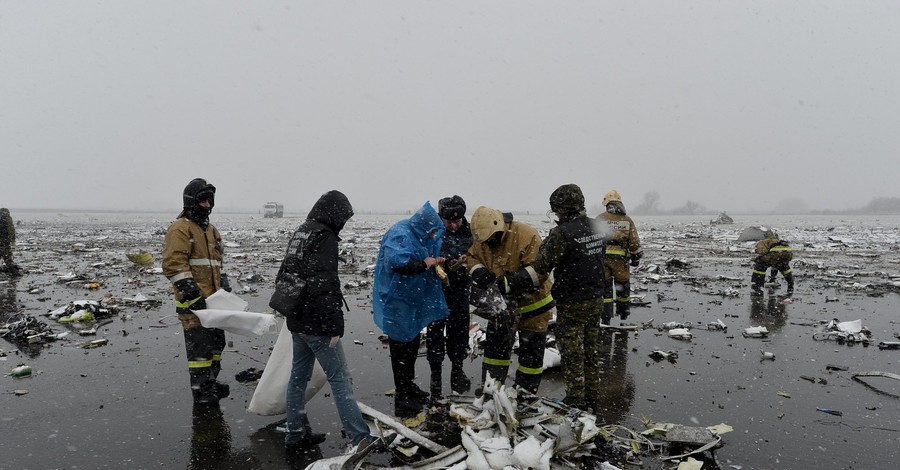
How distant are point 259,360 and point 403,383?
246cm

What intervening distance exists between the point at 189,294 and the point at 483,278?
9.21ft

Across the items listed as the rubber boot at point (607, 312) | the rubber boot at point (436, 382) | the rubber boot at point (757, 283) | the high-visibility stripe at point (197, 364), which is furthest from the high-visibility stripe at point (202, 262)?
the rubber boot at point (757, 283)

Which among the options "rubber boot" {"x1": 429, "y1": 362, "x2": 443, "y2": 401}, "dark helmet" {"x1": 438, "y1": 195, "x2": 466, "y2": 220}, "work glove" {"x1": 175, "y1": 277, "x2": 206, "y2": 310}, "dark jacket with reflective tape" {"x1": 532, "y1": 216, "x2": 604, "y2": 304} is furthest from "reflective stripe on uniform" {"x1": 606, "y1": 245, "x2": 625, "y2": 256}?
"work glove" {"x1": 175, "y1": 277, "x2": 206, "y2": 310}

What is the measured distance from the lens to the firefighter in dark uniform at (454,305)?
4.70 meters

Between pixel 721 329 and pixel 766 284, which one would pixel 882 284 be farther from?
pixel 721 329

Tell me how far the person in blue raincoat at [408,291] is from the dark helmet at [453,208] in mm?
252

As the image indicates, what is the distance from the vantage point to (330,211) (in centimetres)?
347

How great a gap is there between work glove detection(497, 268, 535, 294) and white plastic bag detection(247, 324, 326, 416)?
1908mm

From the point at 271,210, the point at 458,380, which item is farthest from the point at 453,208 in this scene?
the point at 271,210

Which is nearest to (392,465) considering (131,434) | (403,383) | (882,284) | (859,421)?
(403,383)

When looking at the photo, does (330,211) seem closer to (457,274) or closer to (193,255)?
(457,274)

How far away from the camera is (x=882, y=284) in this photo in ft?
36.5

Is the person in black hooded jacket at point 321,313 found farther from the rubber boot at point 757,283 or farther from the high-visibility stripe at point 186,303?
the rubber boot at point 757,283

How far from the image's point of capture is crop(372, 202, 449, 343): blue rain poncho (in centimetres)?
411
